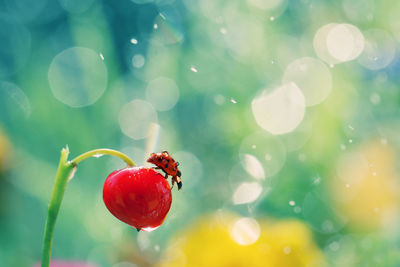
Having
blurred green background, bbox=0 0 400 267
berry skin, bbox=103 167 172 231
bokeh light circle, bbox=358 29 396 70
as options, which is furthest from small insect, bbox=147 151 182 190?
bokeh light circle, bbox=358 29 396 70

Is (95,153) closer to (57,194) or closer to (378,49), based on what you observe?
(57,194)

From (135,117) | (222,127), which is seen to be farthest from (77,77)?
(222,127)

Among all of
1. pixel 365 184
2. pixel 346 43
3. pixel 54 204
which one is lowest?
pixel 54 204

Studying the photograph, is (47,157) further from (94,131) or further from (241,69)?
(241,69)

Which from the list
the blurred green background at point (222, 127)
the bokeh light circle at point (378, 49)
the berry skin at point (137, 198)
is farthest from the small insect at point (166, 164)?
the bokeh light circle at point (378, 49)

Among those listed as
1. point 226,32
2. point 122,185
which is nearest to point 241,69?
point 226,32

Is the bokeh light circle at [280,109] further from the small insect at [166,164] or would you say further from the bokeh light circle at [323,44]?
the small insect at [166,164]
